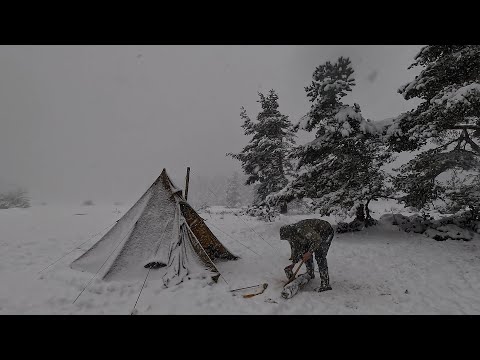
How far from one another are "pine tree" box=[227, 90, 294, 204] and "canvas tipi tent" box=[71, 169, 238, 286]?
414 inches

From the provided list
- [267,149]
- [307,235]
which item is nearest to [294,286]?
[307,235]

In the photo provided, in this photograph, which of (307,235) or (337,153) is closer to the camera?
(307,235)

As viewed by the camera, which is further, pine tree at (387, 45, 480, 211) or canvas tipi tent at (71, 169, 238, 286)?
pine tree at (387, 45, 480, 211)

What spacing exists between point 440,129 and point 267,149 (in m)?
10.4

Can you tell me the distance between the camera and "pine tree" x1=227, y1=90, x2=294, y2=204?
62.1 feet

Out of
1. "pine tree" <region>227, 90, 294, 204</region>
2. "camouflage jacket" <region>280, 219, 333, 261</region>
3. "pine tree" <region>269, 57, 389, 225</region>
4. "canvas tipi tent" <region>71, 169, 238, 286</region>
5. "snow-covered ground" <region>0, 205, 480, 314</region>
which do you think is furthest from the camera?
"pine tree" <region>227, 90, 294, 204</region>

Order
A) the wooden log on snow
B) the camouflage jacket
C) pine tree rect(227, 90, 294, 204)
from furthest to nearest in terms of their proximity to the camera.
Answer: pine tree rect(227, 90, 294, 204) < the camouflage jacket < the wooden log on snow

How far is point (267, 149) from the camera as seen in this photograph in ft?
60.7

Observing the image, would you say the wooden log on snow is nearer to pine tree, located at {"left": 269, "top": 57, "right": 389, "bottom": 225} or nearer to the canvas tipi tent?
the canvas tipi tent

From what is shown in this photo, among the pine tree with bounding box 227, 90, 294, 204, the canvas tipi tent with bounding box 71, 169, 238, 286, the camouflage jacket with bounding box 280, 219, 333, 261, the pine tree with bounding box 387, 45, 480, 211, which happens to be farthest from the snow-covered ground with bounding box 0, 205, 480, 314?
the pine tree with bounding box 227, 90, 294, 204

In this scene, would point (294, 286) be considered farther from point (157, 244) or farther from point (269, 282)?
point (157, 244)
